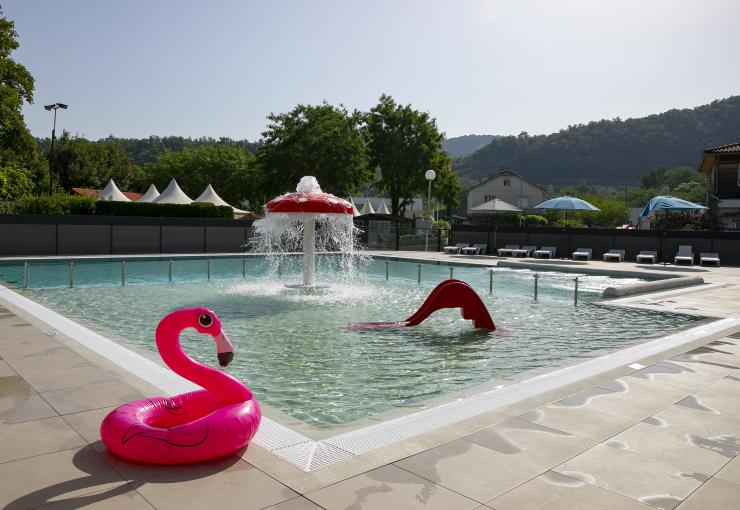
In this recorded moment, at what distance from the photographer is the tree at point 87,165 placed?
71.0 meters

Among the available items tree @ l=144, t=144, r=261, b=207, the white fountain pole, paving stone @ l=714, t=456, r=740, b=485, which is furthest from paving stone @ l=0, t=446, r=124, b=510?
tree @ l=144, t=144, r=261, b=207

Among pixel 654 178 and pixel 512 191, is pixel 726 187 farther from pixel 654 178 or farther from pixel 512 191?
pixel 654 178

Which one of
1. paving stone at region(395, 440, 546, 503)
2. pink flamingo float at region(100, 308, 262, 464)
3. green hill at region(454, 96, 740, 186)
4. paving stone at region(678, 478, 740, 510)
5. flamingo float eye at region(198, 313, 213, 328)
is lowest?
paving stone at region(678, 478, 740, 510)

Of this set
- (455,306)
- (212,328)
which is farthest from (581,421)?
(455,306)

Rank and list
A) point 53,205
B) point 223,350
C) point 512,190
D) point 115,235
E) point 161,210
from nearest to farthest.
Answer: point 223,350 < point 115,235 < point 53,205 < point 161,210 < point 512,190

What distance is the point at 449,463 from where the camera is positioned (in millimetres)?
4258

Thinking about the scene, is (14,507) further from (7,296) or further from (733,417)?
(7,296)

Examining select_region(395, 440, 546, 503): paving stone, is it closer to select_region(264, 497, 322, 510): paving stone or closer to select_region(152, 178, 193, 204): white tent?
select_region(264, 497, 322, 510): paving stone

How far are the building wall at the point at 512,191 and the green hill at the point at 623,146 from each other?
67485 mm

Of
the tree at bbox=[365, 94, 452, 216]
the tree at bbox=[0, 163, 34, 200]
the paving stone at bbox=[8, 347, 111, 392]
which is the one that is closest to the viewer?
the paving stone at bbox=[8, 347, 111, 392]

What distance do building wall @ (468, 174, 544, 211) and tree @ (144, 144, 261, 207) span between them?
32.3 m

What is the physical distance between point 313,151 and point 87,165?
4394 cm

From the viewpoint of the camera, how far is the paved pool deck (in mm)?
3672

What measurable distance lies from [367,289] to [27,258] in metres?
15.8
